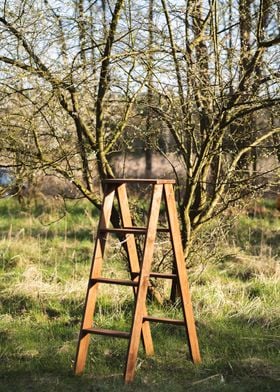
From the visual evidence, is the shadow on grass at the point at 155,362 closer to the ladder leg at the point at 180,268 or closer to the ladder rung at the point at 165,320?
the ladder leg at the point at 180,268

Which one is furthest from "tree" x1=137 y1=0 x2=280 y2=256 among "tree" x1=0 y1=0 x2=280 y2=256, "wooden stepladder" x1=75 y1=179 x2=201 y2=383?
"wooden stepladder" x1=75 y1=179 x2=201 y2=383

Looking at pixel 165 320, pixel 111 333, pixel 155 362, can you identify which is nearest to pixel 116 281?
pixel 111 333

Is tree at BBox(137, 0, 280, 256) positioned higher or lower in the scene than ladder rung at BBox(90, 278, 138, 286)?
higher

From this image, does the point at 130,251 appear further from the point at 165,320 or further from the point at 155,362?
the point at 155,362

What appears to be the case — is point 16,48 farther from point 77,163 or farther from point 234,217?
point 234,217

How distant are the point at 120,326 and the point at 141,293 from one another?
1.73 metres

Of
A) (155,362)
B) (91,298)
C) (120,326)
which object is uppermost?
(91,298)

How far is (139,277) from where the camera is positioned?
539 cm

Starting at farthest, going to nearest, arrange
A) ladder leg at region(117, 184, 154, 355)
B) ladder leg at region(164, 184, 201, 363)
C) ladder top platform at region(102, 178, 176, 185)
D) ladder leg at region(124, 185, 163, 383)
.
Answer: ladder leg at region(117, 184, 154, 355)
ladder leg at region(164, 184, 201, 363)
ladder top platform at region(102, 178, 176, 185)
ladder leg at region(124, 185, 163, 383)

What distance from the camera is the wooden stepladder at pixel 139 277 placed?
5348 millimetres

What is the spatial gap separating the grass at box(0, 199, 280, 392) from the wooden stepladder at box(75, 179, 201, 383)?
→ 17 cm

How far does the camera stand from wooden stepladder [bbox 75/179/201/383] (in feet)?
17.5

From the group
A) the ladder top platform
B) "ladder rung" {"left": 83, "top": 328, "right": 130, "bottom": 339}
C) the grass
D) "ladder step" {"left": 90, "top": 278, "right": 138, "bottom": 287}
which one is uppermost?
the ladder top platform

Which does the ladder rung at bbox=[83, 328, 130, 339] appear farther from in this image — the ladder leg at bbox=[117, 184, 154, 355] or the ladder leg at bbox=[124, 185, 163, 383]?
the ladder leg at bbox=[117, 184, 154, 355]
